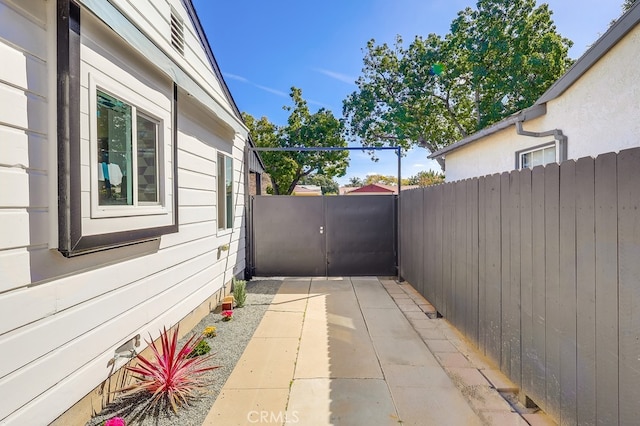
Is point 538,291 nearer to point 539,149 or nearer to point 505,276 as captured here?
point 505,276

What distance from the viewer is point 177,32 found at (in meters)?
3.83

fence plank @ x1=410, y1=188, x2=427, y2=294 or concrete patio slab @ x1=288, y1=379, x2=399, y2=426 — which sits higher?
fence plank @ x1=410, y1=188, x2=427, y2=294

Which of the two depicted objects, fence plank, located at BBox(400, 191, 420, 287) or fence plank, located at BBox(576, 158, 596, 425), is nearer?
fence plank, located at BBox(576, 158, 596, 425)

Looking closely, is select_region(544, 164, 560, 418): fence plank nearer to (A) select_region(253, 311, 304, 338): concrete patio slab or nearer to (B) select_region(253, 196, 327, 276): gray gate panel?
(A) select_region(253, 311, 304, 338): concrete patio slab

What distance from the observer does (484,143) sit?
6906mm

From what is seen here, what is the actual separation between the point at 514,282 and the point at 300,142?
50.9ft

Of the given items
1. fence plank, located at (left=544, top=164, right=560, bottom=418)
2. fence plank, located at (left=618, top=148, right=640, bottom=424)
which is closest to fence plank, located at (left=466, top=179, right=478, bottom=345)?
fence plank, located at (left=544, top=164, right=560, bottom=418)

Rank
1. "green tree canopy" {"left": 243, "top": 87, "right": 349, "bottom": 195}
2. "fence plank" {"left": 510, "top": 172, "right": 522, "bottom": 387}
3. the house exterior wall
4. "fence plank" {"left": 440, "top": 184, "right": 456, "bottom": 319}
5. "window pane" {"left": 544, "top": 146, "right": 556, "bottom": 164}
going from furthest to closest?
"green tree canopy" {"left": 243, "top": 87, "right": 349, "bottom": 195}, "window pane" {"left": 544, "top": 146, "right": 556, "bottom": 164}, "fence plank" {"left": 440, "top": 184, "right": 456, "bottom": 319}, the house exterior wall, "fence plank" {"left": 510, "top": 172, "right": 522, "bottom": 387}

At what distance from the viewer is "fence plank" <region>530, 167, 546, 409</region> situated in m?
2.25

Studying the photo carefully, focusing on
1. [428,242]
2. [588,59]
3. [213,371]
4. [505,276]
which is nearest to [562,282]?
[505,276]

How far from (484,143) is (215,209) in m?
5.87

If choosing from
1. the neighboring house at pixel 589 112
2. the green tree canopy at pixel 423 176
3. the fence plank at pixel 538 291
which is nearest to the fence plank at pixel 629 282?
the fence plank at pixel 538 291

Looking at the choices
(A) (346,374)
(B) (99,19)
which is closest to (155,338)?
(A) (346,374)

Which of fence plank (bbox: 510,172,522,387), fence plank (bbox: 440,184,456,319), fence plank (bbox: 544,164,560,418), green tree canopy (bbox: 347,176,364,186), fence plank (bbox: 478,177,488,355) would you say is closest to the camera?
fence plank (bbox: 544,164,560,418)
